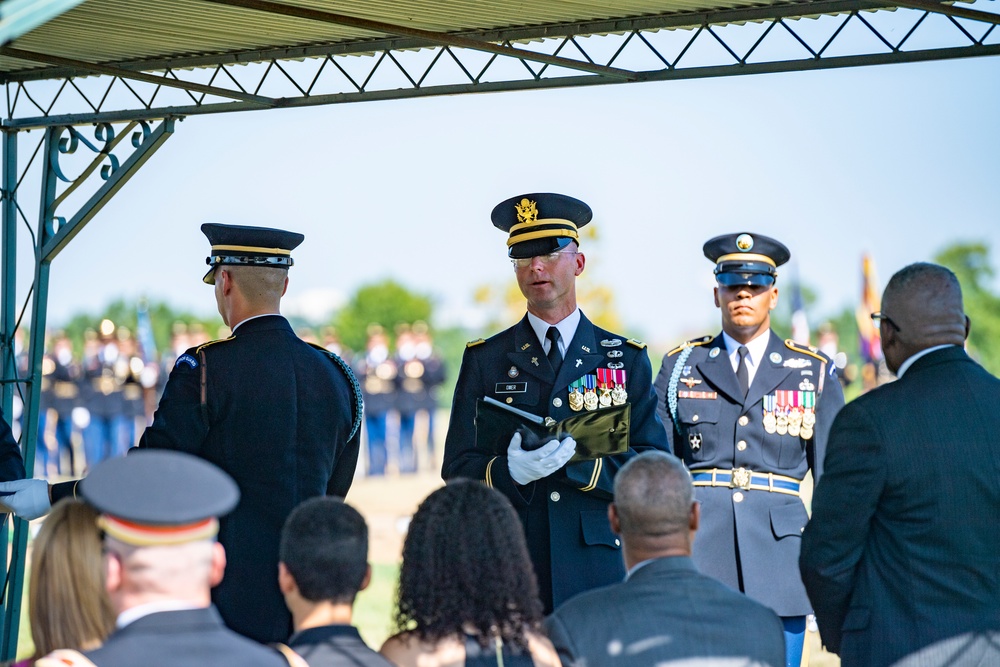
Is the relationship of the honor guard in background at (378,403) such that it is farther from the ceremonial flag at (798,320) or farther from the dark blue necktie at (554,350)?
the dark blue necktie at (554,350)

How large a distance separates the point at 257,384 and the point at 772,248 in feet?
7.70

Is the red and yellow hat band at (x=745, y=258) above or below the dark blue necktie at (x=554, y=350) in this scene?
above

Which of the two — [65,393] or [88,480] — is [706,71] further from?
[65,393]

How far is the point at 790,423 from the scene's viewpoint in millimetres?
4926

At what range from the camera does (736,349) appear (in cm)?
512

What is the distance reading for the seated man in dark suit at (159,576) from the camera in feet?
7.32

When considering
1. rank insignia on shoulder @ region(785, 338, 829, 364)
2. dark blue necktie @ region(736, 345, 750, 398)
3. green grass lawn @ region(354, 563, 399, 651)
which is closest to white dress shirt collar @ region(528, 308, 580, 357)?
dark blue necktie @ region(736, 345, 750, 398)

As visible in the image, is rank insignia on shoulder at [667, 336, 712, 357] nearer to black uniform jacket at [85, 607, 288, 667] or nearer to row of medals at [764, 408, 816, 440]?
row of medals at [764, 408, 816, 440]

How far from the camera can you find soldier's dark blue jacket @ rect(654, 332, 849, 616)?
4836 millimetres

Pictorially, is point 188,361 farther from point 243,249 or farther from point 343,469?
point 343,469

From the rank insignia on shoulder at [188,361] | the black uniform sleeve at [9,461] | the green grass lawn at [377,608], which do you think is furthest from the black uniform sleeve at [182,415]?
the green grass lawn at [377,608]

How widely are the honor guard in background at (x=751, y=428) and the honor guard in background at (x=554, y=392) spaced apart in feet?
2.60

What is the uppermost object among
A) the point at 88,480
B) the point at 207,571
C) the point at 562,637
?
the point at 88,480

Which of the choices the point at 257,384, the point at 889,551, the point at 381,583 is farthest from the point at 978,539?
the point at 381,583
